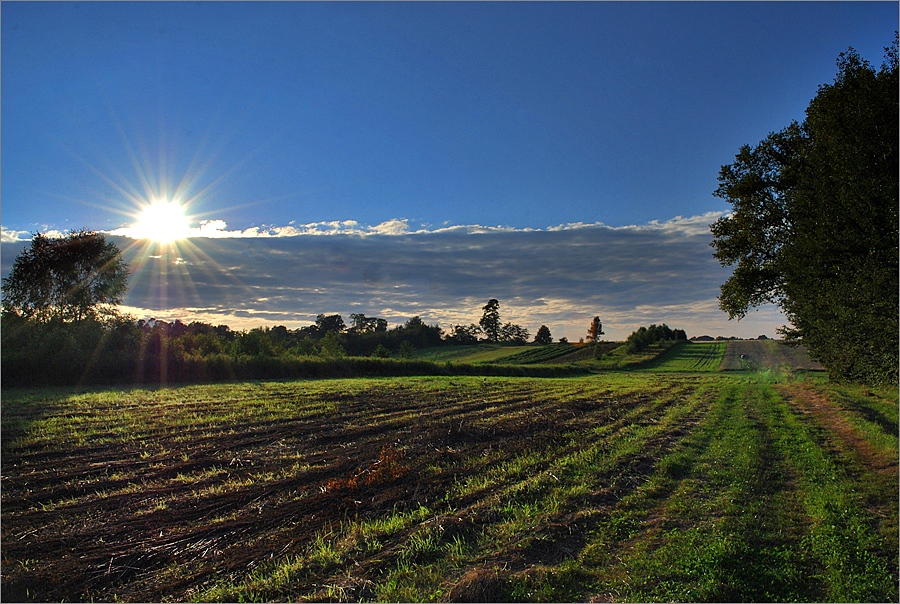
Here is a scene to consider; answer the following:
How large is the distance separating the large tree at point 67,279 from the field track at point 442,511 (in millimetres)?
42098

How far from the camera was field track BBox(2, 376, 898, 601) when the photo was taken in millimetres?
5227

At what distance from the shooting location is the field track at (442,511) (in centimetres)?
523

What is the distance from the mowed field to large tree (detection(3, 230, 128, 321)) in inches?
1683

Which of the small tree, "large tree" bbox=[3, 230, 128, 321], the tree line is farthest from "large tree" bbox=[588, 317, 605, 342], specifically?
"large tree" bbox=[3, 230, 128, 321]

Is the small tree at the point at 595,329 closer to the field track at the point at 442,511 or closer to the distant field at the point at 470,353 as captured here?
the distant field at the point at 470,353

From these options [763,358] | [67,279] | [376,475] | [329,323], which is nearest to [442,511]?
[376,475]

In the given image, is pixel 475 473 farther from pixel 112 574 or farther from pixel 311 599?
pixel 112 574

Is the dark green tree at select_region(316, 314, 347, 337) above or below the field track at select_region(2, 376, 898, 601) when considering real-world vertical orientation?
above

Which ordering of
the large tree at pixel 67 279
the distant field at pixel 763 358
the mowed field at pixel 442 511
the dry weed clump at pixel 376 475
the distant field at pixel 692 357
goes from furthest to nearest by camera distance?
the distant field at pixel 692 357
the distant field at pixel 763 358
the large tree at pixel 67 279
the dry weed clump at pixel 376 475
the mowed field at pixel 442 511

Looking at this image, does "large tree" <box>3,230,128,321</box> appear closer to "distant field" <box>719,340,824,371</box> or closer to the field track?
the field track

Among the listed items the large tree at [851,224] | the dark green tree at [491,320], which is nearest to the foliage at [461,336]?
the dark green tree at [491,320]

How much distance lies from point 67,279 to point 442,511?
56880 mm

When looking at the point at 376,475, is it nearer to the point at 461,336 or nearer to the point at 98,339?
the point at 98,339

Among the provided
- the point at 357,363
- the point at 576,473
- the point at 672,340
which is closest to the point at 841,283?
the point at 576,473
